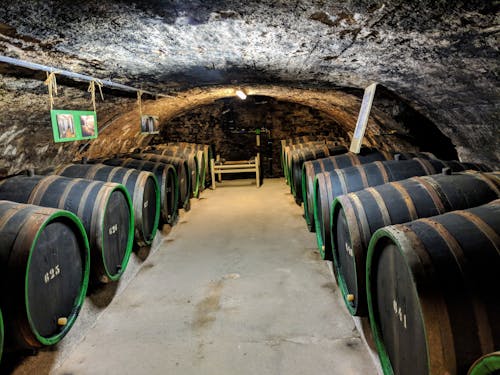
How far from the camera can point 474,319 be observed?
1377 mm

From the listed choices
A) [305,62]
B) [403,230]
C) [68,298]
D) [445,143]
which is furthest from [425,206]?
[445,143]

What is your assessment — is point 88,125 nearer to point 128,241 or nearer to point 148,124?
point 128,241

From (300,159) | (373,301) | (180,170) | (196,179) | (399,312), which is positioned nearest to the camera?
(399,312)

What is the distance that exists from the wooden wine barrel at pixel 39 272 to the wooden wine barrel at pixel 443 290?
1992 millimetres

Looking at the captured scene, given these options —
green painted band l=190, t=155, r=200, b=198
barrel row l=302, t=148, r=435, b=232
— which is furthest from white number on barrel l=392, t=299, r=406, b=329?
green painted band l=190, t=155, r=200, b=198

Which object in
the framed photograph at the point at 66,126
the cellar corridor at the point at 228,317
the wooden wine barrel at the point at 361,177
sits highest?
the framed photograph at the point at 66,126

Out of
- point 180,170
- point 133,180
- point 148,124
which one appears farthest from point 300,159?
point 133,180

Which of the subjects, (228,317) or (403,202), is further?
(228,317)

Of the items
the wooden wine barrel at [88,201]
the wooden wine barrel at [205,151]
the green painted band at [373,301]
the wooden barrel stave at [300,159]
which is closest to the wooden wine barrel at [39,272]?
the wooden wine barrel at [88,201]

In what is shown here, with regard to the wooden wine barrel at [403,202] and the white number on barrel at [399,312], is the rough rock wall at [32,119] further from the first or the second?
the white number on barrel at [399,312]

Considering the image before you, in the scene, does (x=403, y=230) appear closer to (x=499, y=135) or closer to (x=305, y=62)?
(x=305, y=62)

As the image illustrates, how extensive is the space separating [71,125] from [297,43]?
7.30 ft

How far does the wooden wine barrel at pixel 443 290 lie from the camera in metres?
1.36

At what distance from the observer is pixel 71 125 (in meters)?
3.43
